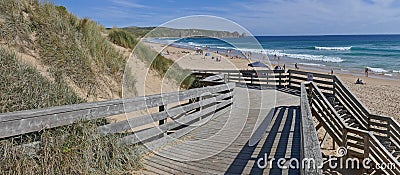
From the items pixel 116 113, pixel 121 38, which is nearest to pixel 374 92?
pixel 121 38

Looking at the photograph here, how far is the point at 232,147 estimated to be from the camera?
4.81 meters

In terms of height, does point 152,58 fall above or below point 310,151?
above

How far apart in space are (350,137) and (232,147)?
2923 mm

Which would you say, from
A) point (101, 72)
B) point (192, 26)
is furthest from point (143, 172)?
point (101, 72)

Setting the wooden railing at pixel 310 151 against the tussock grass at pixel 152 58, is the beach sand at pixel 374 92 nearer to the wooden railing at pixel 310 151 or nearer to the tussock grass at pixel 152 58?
the tussock grass at pixel 152 58

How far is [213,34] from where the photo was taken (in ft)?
19.2

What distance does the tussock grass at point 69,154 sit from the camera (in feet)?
9.33

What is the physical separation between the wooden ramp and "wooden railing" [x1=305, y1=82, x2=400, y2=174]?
65cm

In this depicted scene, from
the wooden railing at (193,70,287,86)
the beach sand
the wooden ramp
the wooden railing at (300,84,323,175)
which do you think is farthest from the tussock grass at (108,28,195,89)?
the wooden railing at (300,84,323,175)

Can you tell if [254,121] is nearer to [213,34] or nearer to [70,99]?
[213,34]

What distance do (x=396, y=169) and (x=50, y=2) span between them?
1004cm

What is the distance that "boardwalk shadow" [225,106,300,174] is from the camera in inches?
152

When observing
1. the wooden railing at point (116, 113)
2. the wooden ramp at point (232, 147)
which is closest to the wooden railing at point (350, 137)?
the wooden ramp at point (232, 147)

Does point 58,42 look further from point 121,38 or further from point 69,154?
point 69,154
